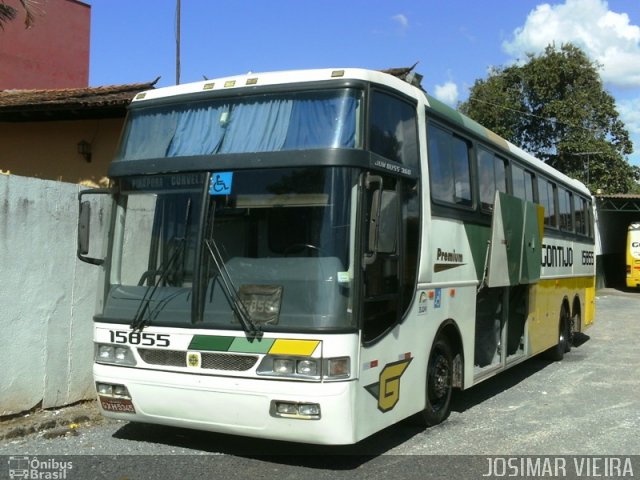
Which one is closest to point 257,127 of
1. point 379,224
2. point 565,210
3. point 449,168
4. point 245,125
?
point 245,125

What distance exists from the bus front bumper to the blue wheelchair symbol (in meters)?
1.44

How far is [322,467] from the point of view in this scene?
5195 mm

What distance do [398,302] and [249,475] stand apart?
1803 mm

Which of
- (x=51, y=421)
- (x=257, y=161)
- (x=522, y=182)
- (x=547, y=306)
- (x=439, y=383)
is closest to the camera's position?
(x=257, y=161)

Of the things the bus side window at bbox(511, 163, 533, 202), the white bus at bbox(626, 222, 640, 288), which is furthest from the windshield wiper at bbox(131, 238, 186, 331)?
the white bus at bbox(626, 222, 640, 288)

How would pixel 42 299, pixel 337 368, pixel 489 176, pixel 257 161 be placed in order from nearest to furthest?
1. pixel 337 368
2. pixel 257 161
3. pixel 42 299
4. pixel 489 176

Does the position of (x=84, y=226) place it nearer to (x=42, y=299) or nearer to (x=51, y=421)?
(x=42, y=299)

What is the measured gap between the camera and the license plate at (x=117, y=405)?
5.34 metres

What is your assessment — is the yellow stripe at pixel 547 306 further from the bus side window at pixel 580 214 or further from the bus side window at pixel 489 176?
the bus side window at pixel 489 176

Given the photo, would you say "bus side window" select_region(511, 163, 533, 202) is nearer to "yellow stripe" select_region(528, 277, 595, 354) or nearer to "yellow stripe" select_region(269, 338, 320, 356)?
"yellow stripe" select_region(528, 277, 595, 354)

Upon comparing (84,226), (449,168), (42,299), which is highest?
(449,168)

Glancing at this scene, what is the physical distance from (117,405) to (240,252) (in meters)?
1.68

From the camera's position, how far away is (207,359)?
4.96m

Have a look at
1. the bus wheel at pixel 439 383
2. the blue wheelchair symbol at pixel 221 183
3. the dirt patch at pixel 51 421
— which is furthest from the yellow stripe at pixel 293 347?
the dirt patch at pixel 51 421
